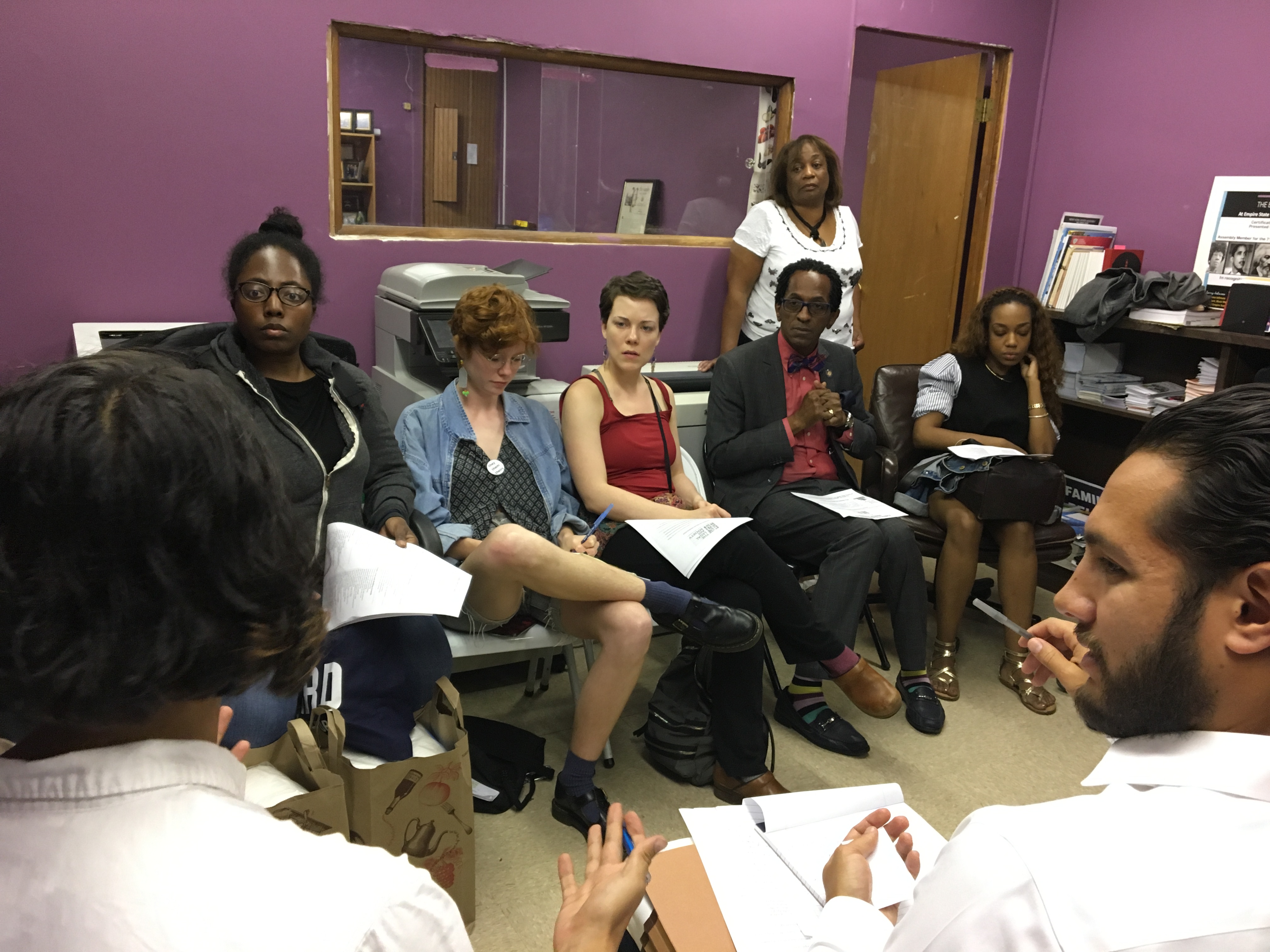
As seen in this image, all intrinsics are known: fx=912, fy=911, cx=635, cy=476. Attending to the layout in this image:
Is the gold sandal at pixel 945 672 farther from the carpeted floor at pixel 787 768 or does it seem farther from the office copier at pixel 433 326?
the office copier at pixel 433 326

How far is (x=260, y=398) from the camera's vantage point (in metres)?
2.21

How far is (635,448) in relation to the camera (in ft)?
9.26

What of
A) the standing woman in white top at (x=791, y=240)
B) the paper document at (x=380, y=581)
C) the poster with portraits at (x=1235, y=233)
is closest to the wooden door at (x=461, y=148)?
the standing woman in white top at (x=791, y=240)

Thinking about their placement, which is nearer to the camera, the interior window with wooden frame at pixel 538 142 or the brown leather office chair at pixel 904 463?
the brown leather office chair at pixel 904 463

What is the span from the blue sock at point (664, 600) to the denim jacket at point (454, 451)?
421mm

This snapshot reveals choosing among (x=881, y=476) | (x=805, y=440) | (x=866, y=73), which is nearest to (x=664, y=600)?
(x=805, y=440)

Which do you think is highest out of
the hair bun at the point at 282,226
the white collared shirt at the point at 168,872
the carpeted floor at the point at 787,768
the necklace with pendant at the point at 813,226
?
the necklace with pendant at the point at 813,226

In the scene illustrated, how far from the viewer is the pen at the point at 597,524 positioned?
2555 mm

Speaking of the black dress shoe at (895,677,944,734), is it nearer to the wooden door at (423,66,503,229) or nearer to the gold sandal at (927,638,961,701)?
the gold sandal at (927,638,961,701)

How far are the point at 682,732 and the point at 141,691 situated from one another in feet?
6.49

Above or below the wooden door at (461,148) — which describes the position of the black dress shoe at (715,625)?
below

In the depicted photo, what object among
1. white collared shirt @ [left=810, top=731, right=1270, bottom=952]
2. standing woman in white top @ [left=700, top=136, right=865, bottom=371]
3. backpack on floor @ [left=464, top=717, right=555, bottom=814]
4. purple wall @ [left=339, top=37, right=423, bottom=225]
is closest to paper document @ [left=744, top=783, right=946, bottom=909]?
white collared shirt @ [left=810, top=731, right=1270, bottom=952]

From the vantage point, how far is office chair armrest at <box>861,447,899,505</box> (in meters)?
3.30

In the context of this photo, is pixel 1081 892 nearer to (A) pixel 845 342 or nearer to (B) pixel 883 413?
(B) pixel 883 413
